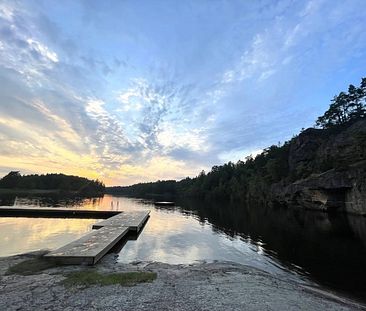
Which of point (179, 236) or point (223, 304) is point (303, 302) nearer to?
point (223, 304)

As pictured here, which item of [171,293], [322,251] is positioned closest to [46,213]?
[322,251]

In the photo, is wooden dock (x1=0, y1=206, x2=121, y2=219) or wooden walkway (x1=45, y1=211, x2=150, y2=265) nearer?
wooden walkway (x1=45, y1=211, x2=150, y2=265)

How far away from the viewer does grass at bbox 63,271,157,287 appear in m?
13.3

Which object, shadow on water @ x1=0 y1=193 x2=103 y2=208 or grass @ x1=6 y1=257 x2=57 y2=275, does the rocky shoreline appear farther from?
shadow on water @ x1=0 y1=193 x2=103 y2=208

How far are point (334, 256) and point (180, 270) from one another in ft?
45.8

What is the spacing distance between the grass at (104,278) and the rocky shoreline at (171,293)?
16.3 inches

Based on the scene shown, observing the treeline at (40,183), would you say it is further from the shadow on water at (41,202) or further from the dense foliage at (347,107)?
the dense foliage at (347,107)

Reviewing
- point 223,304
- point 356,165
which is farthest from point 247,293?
point 356,165

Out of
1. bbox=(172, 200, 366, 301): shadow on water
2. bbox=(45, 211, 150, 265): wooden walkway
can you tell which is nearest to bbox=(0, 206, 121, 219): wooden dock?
bbox=(172, 200, 366, 301): shadow on water

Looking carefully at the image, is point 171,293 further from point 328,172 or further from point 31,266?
point 328,172

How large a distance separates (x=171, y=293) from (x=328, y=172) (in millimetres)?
63184

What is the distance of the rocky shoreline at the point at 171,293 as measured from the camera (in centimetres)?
1080

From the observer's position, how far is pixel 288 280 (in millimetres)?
17328

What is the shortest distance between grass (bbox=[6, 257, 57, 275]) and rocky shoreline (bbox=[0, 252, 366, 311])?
362 mm
